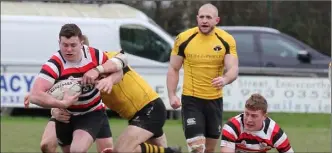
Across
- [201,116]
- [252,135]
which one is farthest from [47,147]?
[252,135]

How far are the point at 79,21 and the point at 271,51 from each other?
13.3ft

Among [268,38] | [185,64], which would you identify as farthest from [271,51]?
[185,64]

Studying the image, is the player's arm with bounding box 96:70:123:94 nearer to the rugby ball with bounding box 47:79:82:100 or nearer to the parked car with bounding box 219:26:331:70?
the rugby ball with bounding box 47:79:82:100

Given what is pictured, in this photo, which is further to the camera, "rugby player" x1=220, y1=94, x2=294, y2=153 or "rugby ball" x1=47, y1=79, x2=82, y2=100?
"rugby player" x1=220, y1=94, x2=294, y2=153

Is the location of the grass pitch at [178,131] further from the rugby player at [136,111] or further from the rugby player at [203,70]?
the rugby player at [136,111]

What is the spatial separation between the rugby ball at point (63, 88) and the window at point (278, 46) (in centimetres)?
1056

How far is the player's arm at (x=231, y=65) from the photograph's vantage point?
9.68m

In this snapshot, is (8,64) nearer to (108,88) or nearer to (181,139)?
(181,139)

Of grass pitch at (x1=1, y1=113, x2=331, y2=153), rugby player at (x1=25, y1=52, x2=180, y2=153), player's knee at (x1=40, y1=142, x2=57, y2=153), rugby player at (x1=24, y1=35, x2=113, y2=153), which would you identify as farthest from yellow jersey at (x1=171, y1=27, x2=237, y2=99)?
grass pitch at (x1=1, y1=113, x2=331, y2=153)

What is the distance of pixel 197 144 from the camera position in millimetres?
9664

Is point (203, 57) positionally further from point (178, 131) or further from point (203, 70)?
point (178, 131)

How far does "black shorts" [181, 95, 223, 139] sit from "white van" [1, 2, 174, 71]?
822 centimetres

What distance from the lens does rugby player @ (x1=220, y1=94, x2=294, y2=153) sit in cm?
831

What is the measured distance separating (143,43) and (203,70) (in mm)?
8725
